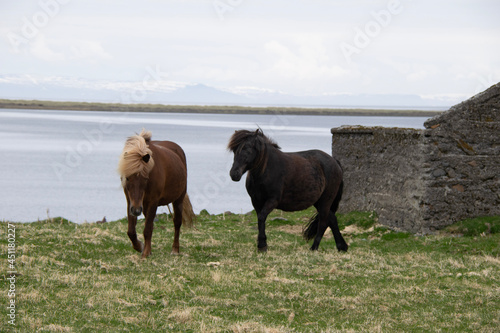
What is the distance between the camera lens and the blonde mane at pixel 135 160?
10.1 m

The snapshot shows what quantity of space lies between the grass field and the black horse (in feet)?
2.48

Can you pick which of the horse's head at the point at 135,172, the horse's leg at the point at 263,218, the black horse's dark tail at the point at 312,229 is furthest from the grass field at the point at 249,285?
the horse's head at the point at 135,172

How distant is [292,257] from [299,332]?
171 inches

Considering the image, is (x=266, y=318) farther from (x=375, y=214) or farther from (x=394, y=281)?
(x=375, y=214)

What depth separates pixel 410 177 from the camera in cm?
1468

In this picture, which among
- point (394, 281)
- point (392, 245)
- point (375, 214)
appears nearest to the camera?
point (394, 281)

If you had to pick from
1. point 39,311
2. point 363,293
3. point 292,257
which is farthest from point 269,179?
point 39,311

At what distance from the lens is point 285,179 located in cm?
1196

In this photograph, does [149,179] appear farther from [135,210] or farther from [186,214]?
[186,214]

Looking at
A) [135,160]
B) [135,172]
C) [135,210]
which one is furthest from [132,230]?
[135,160]

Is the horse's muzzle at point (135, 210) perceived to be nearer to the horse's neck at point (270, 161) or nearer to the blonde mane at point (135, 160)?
the blonde mane at point (135, 160)

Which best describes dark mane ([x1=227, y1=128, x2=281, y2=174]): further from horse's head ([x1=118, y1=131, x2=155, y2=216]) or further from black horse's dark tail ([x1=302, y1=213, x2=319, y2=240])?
black horse's dark tail ([x1=302, y1=213, x2=319, y2=240])

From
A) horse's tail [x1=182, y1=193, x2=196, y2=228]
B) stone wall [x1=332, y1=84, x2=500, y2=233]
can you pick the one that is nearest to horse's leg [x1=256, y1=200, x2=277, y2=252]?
horse's tail [x1=182, y1=193, x2=196, y2=228]

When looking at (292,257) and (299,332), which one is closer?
(299,332)
